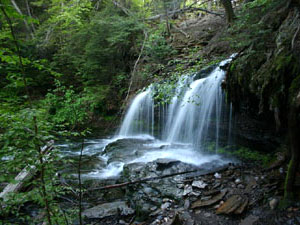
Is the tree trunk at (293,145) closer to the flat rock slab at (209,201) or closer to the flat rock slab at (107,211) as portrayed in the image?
the flat rock slab at (209,201)

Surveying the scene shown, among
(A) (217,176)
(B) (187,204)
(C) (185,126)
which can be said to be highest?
(C) (185,126)

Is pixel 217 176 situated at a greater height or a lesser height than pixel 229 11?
lesser

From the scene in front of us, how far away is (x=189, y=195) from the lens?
3.98 metres

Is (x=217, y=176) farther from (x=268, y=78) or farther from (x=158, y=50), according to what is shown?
(x=158, y=50)

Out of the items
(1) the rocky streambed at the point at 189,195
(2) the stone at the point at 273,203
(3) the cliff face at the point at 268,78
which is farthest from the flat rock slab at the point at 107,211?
(3) the cliff face at the point at 268,78

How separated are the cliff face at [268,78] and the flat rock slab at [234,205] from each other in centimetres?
165

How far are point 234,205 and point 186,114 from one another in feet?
14.0

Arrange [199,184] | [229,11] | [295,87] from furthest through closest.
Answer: [229,11]
[199,184]
[295,87]

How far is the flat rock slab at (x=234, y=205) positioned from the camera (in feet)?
10.5

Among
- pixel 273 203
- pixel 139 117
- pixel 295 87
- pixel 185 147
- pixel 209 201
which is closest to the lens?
pixel 273 203

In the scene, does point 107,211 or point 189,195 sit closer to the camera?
point 107,211

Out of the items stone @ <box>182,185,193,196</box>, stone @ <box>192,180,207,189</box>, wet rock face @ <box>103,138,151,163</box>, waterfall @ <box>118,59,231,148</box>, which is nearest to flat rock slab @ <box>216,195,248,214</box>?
stone @ <box>192,180,207,189</box>

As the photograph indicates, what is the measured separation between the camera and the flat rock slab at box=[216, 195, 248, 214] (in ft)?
10.5

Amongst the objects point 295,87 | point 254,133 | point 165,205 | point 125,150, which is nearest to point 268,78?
point 295,87
